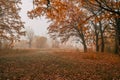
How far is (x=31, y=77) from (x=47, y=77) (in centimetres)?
95

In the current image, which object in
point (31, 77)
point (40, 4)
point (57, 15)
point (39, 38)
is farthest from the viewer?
point (39, 38)

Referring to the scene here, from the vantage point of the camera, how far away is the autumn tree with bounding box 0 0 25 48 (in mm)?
28375

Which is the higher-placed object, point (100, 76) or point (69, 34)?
point (69, 34)

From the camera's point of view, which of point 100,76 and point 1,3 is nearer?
point 100,76

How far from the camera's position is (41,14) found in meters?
13.7

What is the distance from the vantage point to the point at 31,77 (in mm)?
11406

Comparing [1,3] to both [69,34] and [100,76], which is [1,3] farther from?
[100,76]

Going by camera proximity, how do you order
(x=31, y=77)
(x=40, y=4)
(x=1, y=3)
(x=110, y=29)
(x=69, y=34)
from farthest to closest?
(x=69, y=34), (x=110, y=29), (x=1, y=3), (x=40, y=4), (x=31, y=77)

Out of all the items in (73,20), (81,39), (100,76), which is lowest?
(100,76)

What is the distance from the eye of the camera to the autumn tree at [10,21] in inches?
1117

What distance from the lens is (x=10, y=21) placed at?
2950cm

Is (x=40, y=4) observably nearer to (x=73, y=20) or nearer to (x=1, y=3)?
(x=1, y=3)

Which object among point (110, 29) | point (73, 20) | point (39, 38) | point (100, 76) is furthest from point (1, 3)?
point (39, 38)

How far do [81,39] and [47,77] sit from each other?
26.0 m
